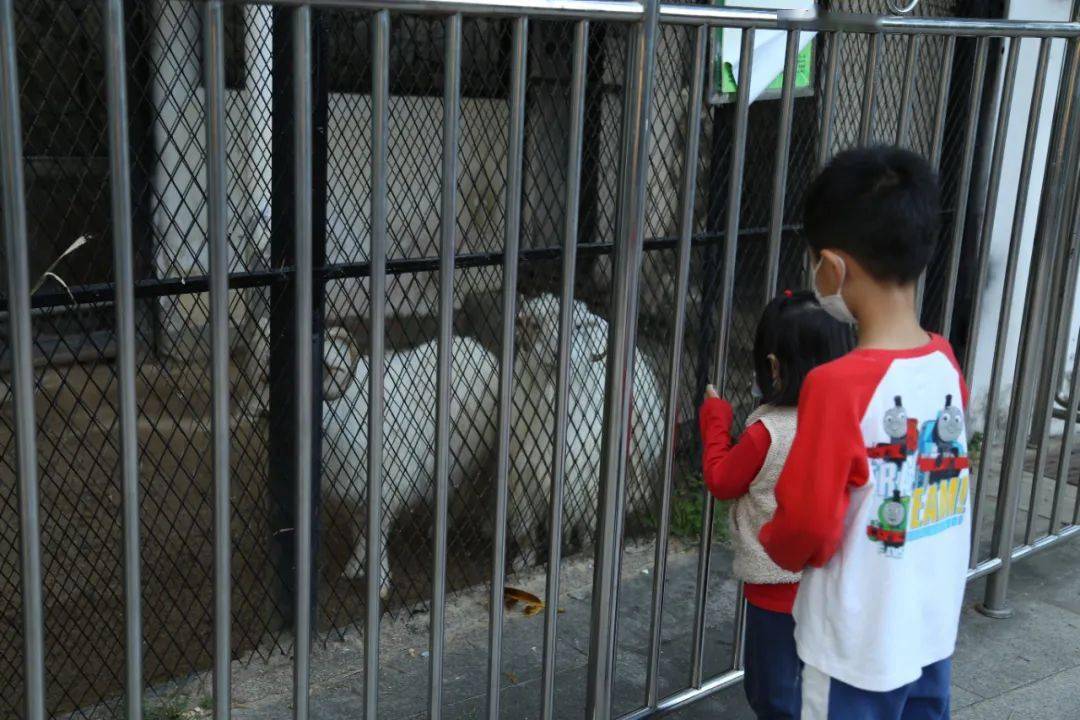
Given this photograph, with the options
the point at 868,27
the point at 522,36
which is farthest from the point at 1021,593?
the point at 522,36

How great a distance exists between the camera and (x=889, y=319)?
74.4 inches

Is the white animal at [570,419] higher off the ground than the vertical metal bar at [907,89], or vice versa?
the vertical metal bar at [907,89]

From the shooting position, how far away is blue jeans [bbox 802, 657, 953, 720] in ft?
6.40

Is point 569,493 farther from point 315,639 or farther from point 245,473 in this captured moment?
point 245,473

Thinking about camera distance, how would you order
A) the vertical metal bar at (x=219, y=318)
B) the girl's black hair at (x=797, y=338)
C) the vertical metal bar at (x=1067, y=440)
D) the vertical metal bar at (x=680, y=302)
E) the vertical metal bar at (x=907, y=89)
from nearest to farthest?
the vertical metal bar at (x=219, y=318) < the girl's black hair at (x=797, y=338) < the vertical metal bar at (x=680, y=302) < the vertical metal bar at (x=907, y=89) < the vertical metal bar at (x=1067, y=440)

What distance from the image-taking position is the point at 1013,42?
2980mm

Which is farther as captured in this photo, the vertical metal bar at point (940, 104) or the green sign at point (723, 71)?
the green sign at point (723, 71)

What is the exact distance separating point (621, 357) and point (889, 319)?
0.60 meters

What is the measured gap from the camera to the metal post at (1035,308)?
10.5 ft

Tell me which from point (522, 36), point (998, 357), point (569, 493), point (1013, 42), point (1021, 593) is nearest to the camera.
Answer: point (522, 36)

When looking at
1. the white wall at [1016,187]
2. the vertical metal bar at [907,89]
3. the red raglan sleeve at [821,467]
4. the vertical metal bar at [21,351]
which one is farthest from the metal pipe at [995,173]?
the vertical metal bar at [21,351]

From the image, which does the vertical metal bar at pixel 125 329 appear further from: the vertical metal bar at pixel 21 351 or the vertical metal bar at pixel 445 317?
the vertical metal bar at pixel 445 317

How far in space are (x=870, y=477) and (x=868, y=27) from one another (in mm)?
1181

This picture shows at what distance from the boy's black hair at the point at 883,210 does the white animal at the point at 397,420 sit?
1934 millimetres
